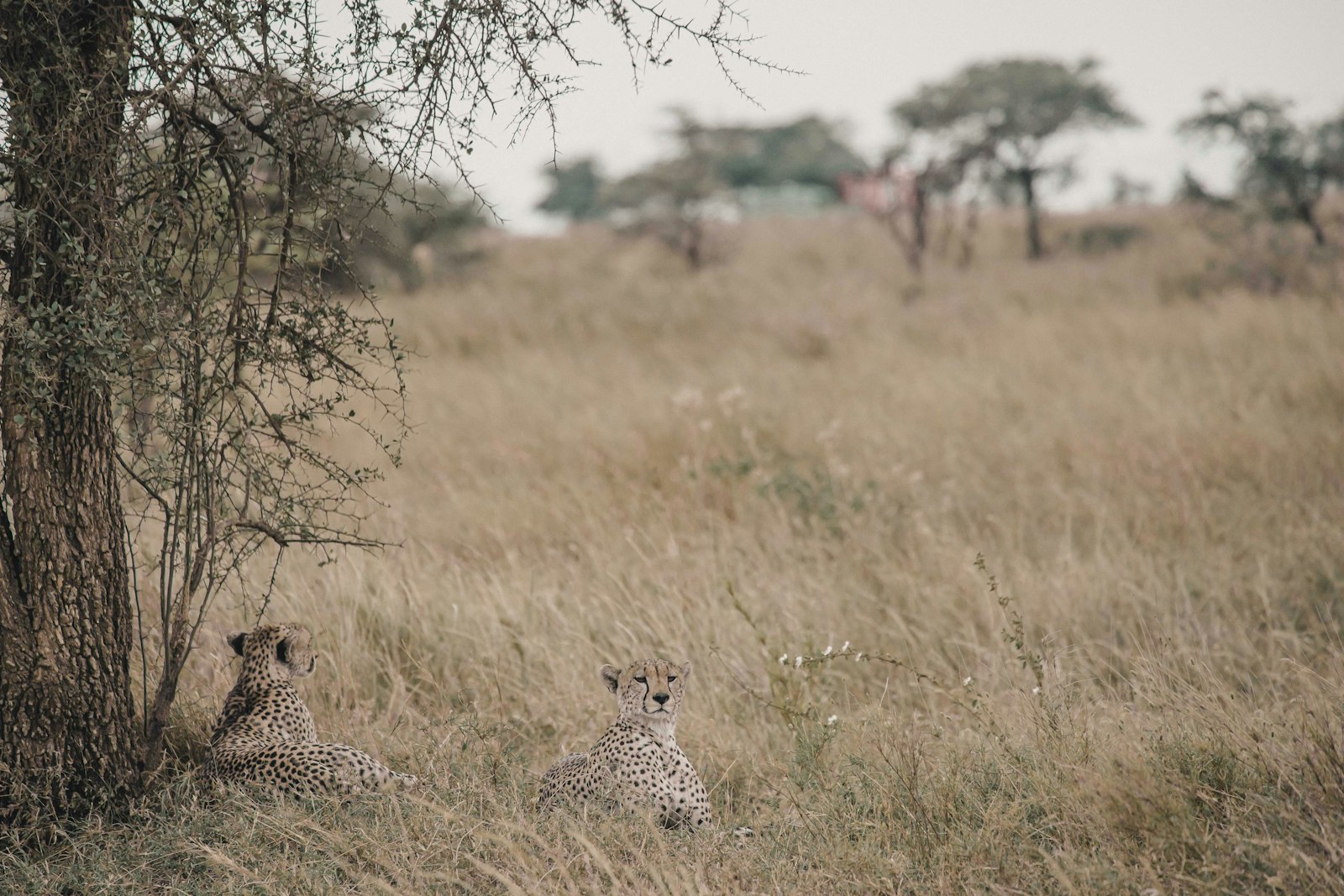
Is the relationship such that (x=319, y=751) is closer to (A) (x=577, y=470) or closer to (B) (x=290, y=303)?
(B) (x=290, y=303)

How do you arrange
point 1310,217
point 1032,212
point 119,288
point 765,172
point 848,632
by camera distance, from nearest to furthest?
point 119,288 < point 848,632 < point 1310,217 < point 1032,212 < point 765,172

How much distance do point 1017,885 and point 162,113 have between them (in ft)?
9.58

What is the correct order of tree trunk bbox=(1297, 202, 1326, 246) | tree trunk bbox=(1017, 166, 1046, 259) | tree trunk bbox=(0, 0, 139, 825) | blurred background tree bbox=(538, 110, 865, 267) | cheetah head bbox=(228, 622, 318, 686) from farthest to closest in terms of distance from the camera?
blurred background tree bbox=(538, 110, 865, 267) < tree trunk bbox=(1017, 166, 1046, 259) < tree trunk bbox=(1297, 202, 1326, 246) < cheetah head bbox=(228, 622, 318, 686) < tree trunk bbox=(0, 0, 139, 825)

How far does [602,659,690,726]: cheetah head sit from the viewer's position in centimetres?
284

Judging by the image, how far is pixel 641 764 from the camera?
271 centimetres

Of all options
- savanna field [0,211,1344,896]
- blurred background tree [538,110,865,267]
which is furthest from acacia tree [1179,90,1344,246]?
blurred background tree [538,110,865,267]

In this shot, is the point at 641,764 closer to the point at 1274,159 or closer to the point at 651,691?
the point at 651,691

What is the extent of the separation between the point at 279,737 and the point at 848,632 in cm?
210

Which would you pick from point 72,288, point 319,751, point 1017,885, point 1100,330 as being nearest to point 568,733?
point 319,751

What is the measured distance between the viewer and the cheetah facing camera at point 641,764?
2.68 meters

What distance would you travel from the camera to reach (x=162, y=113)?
2.96 metres

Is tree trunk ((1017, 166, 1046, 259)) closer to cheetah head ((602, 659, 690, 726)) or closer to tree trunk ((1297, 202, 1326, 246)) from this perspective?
tree trunk ((1297, 202, 1326, 246))

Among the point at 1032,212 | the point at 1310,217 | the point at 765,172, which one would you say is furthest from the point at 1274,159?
the point at 765,172

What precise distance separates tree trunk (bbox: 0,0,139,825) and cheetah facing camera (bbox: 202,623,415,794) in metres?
0.32
